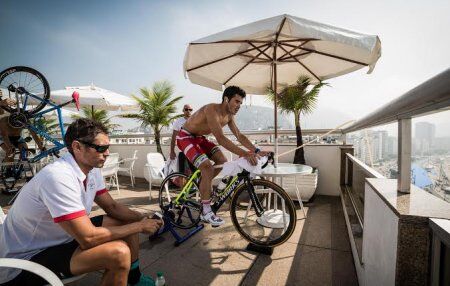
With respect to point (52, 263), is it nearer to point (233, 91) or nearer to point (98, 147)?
point (98, 147)

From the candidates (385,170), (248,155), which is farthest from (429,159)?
(248,155)

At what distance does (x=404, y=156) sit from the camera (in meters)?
1.27

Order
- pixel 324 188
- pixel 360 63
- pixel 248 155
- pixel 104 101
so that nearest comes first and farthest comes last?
pixel 248 155 < pixel 360 63 < pixel 324 188 < pixel 104 101

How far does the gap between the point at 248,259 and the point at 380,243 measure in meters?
1.70

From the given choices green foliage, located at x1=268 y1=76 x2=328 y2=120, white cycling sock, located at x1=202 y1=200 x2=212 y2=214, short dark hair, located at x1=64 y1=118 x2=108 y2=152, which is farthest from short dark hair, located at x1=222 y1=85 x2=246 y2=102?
green foliage, located at x1=268 y1=76 x2=328 y2=120

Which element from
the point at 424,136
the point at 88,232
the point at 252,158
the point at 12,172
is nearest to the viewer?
the point at 424,136

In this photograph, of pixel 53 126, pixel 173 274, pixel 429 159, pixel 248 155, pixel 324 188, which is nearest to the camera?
pixel 429 159

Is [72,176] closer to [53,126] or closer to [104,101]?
[104,101]

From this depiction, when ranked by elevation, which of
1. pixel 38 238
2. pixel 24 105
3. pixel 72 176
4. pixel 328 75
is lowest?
pixel 38 238

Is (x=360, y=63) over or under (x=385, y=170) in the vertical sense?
over

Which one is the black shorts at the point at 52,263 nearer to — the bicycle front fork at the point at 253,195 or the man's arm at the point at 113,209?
the man's arm at the point at 113,209

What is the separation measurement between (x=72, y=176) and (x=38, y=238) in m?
0.48

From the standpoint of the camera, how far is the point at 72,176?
5.33ft

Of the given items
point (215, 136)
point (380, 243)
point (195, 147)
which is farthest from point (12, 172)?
point (380, 243)
